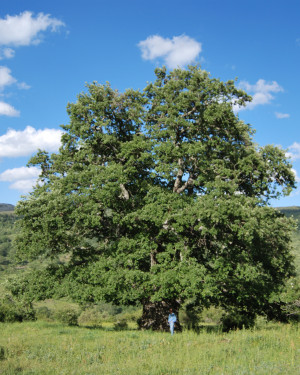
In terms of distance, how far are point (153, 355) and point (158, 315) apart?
9873 mm

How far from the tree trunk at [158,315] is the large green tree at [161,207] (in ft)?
0.23

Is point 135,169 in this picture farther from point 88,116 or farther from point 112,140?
point 88,116

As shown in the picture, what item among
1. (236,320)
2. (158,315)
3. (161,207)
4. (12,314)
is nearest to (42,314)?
(12,314)

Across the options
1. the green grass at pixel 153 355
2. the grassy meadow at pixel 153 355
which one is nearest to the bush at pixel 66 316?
the grassy meadow at pixel 153 355

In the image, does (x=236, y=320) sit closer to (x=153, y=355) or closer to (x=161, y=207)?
(x=161, y=207)

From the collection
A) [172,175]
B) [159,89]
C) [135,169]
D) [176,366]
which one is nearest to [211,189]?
[172,175]

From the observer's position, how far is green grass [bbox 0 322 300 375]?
38.8 ft

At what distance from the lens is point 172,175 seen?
24.3 meters

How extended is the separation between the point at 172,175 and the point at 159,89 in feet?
22.9

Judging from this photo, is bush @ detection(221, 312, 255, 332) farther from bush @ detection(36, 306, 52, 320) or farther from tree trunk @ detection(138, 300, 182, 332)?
bush @ detection(36, 306, 52, 320)

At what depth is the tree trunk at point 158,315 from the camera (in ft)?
Answer: 75.7

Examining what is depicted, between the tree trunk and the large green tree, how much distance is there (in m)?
0.07

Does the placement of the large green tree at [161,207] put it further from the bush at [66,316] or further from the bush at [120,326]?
the bush at [66,316]

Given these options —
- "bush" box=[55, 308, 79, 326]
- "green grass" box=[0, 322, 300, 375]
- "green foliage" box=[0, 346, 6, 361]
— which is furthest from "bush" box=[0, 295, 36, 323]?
"green foliage" box=[0, 346, 6, 361]
